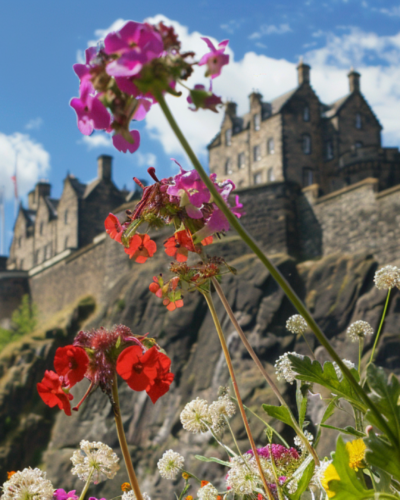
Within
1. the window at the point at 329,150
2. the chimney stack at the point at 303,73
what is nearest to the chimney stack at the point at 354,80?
the chimney stack at the point at 303,73

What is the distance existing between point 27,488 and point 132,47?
0.97 metres

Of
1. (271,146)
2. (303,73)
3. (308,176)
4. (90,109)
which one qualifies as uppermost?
(303,73)

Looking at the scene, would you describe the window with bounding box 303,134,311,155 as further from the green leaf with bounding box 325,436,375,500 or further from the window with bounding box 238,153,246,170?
the green leaf with bounding box 325,436,375,500

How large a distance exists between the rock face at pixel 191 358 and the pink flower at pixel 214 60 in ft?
47.6

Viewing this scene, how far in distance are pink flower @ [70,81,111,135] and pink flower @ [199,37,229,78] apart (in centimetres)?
18

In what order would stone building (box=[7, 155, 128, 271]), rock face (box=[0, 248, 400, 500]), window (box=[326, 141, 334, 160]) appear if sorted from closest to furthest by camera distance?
rock face (box=[0, 248, 400, 500]), window (box=[326, 141, 334, 160]), stone building (box=[7, 155, 128, 271])

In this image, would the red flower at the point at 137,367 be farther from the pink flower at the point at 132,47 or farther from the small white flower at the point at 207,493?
the small white flower at the point at 207,493

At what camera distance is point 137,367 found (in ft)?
3.07

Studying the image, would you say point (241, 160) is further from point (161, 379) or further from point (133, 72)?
point (133, 72)

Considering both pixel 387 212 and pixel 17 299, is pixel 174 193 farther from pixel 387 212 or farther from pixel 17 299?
pixel 17 299

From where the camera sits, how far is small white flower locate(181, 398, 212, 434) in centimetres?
154

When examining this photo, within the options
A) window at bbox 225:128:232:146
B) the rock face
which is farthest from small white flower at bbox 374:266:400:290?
window at bbox 225:128:232:146

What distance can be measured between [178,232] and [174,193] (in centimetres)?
12

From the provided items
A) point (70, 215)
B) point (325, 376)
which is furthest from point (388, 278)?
point (70, 215)
